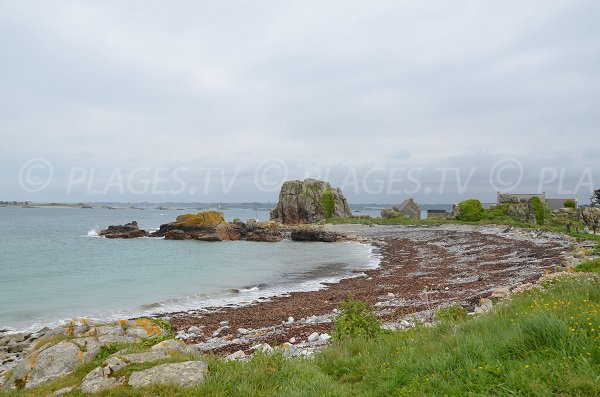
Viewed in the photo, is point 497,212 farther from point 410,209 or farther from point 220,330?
point 220,330

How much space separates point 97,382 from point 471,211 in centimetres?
7527

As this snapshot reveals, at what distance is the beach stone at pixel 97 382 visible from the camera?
581cm

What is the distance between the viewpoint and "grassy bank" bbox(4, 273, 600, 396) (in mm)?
4863

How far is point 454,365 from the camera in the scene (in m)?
5.58

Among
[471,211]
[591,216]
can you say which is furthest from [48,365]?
[471,211]

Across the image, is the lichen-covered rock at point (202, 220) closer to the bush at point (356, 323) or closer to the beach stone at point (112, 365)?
the bush at point (356, 323)

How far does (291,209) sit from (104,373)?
92.1 meters

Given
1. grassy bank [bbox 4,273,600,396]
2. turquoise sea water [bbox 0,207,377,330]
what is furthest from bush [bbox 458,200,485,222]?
grassy bank [bbox 4,273,600,396]

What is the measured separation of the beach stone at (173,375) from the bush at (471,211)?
72.2 meters

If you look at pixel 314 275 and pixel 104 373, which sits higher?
pixel 104 373

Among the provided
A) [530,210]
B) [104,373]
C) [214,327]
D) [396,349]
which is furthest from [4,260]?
[530,210]

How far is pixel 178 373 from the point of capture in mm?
5996

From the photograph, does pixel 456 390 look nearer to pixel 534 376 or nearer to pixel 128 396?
pixel 534 376

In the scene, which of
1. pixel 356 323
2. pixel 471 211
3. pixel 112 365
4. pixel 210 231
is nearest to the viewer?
pixel 112 365
